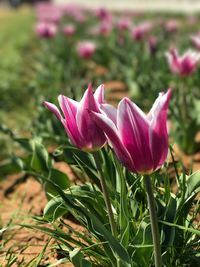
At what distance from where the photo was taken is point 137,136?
1.48 metres

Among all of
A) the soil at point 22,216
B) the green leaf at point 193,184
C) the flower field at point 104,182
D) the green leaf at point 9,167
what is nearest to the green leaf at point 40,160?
the flower field at point 104,182

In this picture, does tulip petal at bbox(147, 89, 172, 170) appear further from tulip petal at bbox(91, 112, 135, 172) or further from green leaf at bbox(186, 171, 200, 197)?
green leaf at bbox(186, 171, 200, 197)

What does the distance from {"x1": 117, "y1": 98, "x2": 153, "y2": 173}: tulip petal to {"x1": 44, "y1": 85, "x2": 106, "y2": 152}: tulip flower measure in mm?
202

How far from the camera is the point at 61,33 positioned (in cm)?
993

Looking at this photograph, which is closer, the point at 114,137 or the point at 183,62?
Result: the point at 114,137

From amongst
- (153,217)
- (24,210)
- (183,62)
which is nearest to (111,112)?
(153,217)

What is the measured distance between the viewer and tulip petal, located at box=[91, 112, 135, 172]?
58.7 inches

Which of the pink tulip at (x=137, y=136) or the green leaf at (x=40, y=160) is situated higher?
the pink tulip at (x=137, y=136)

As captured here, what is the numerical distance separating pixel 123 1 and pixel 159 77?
3174 cm

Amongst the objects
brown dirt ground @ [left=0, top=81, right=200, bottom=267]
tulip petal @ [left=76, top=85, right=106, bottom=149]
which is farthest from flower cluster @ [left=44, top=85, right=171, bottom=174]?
brown dirt ground @ [left=0, top=81, right=200, bottom=267]

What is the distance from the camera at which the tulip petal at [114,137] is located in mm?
1491

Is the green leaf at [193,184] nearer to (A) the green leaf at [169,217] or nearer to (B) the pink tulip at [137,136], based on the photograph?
(A) the green leaf at [169,217]

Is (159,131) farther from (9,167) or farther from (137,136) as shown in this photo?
(9,167)

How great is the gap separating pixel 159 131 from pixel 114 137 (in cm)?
12
